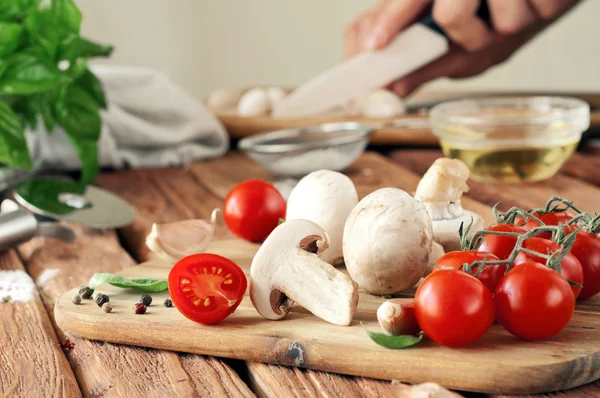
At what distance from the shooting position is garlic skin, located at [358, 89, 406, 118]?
2666mm

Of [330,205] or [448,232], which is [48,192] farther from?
[448,232]

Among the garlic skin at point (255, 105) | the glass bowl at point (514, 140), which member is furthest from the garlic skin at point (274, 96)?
the glass bowl at point (514, 140)

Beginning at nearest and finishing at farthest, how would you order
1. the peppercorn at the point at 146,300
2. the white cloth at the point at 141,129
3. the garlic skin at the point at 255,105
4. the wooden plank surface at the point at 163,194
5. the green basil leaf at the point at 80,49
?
the peppercorn at the point at 146,300 → the wooden plank surface at the point at 163,194 → the green basil leaf at the point at 80,49 → the white cloth at the point at 141,129 → the garlic skin at the point at 255,105

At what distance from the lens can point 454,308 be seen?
3.24 feet

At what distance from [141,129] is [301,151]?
606 millimetres

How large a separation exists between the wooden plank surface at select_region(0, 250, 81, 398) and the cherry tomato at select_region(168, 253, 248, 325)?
0.59ft

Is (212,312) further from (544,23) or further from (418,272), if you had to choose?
(544,23)

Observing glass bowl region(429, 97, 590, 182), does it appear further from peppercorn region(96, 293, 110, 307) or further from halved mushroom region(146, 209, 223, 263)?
peppercorn region(96, 293, 110, 307)

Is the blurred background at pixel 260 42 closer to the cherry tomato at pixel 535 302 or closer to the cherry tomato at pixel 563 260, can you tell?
the cherry tomato at pixel 563 260

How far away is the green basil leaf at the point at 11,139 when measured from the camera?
1740 millimetres

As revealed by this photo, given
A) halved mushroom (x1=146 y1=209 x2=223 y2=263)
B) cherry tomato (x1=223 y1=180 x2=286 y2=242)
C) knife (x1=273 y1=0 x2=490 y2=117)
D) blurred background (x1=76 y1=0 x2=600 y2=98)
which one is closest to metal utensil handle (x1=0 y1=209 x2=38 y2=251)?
halved mushroom (x1=146 y1=209 x2=223 y2=263)

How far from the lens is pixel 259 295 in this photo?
1162mm

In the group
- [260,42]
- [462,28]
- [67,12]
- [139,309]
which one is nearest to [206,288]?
[139,309]

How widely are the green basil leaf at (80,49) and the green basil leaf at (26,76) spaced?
15 cm
